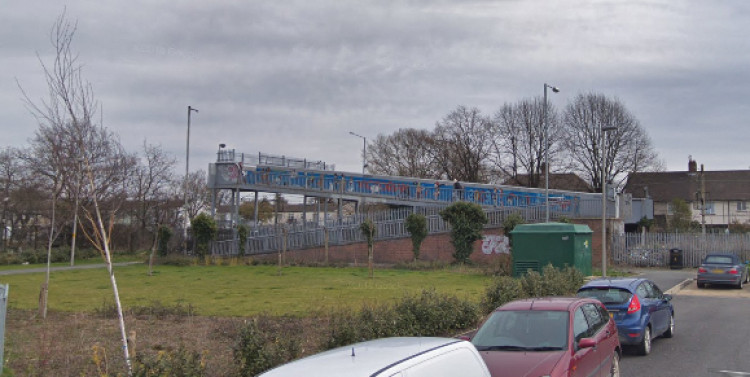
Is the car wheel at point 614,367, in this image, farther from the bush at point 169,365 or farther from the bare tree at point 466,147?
the bare tree at point 466,147

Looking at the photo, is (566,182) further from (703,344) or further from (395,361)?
(395,361)

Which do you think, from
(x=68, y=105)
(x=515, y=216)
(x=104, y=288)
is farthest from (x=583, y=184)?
(x=68, y=105)

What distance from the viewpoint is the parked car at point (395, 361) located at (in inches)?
167

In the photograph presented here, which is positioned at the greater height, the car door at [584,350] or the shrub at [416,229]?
the shrub at [416,229]

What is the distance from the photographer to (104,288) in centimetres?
2345

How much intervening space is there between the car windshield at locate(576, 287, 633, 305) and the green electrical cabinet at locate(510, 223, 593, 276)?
12.3m

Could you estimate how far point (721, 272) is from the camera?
1051 inches

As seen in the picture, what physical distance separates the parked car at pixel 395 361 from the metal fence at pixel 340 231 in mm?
32633

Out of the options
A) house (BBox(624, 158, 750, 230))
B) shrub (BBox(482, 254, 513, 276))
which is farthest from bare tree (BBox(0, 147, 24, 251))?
house (BBox(624, 158, 750, 230))

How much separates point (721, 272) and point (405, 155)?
4486 cm

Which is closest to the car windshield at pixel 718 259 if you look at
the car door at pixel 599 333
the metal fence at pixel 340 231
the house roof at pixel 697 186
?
the metal fence at pixel 340 231

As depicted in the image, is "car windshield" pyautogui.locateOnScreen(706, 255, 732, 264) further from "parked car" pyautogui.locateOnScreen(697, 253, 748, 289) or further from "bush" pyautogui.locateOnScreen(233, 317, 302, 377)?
"bush" pyautogui.locateOnScreen(233, 317, 302, 377)

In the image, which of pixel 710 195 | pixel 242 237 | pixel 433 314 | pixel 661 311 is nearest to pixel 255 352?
pixel 433 314

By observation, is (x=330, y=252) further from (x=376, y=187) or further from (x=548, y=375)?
(x=548, y=375)
